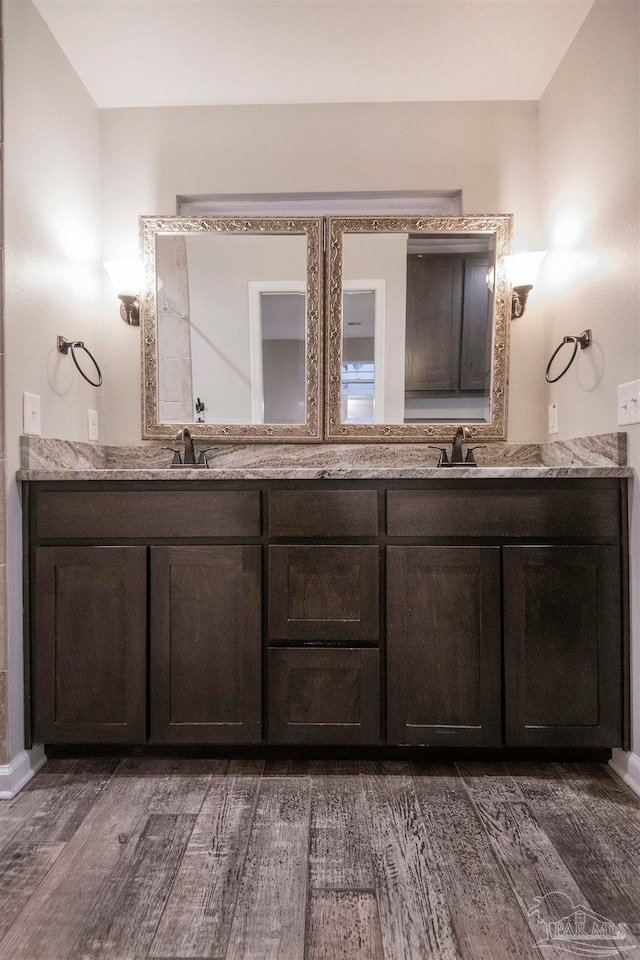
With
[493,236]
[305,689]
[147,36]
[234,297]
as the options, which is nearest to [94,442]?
[234,297]

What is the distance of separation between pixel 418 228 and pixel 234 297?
75 centimetres

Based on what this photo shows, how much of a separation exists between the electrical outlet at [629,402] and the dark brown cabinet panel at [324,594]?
2.65 ft

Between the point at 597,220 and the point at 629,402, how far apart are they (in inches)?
24.9

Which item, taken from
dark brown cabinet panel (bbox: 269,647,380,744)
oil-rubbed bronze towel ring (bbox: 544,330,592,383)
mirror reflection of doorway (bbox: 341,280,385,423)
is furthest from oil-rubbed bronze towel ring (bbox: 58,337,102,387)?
oil-rubbed bronze towel ring (bbox: 544,330,592,383)

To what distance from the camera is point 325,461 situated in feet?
6.89

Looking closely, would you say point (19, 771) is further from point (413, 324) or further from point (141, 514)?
point (413, 324)

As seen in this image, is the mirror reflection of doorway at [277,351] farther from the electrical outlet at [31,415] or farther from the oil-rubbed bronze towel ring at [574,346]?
the oil-rubbed bronze towel ring at [574,346]

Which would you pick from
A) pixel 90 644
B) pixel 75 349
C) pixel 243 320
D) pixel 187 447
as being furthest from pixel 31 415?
pixel 243 320

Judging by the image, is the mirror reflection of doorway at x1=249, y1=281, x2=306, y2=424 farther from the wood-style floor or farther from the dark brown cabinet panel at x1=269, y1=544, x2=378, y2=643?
the wood-style floor

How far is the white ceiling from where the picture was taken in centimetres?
172

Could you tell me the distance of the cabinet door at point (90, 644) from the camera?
157 centimetres

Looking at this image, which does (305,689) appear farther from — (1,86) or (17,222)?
(1,86)

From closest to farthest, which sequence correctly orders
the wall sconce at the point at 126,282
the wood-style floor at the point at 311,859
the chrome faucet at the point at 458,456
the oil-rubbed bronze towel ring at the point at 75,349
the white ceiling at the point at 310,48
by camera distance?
the wood-style floor at the point at 311,859, the white ceiling at the point at 310,48, the oil-rubbed bronze towel ring at the point at 75,349, the chrome faucet at the point at 458,456, the wall sconce at the point at 126,282

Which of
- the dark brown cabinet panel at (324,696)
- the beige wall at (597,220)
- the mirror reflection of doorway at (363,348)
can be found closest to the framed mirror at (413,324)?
the mirror reflection of doorway at (363,348)
